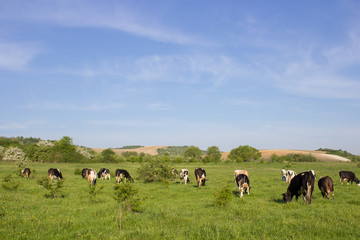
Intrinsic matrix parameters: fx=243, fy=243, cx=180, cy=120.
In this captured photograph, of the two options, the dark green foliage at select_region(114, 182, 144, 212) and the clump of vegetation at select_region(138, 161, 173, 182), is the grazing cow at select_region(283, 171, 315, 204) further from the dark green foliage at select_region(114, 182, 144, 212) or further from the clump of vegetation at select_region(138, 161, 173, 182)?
the clump of vegetation at select_region(138, 161, 173, 182)

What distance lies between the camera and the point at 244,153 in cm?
9556

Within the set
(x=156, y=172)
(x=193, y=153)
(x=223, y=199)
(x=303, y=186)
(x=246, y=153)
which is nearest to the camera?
(x=223, y=199)

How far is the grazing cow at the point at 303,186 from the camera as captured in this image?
42.2 ft

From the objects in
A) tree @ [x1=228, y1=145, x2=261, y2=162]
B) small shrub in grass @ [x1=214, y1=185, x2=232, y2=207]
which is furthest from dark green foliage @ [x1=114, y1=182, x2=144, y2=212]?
tree @ [x1=228, y1=145, x2=261, y2=162]

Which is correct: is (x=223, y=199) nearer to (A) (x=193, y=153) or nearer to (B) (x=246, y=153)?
(B) (x=246, y=153)

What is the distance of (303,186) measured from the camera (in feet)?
42.8

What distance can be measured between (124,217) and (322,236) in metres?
6.89

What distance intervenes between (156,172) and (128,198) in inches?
560

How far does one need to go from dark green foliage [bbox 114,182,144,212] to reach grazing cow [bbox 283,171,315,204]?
27.2 feet

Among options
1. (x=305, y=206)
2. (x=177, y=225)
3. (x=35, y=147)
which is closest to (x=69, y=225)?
(x=177, y=225)

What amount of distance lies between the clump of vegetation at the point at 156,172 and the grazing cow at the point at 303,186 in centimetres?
1412

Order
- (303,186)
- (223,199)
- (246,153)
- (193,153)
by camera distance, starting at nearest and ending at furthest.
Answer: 1. (223,199)
2. (303,186)
3. (246,153)
4. (193,153)

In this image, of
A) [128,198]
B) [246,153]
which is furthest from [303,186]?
[246,153]

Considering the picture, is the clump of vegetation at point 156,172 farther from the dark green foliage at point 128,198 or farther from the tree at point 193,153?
the tree at point 193,153
